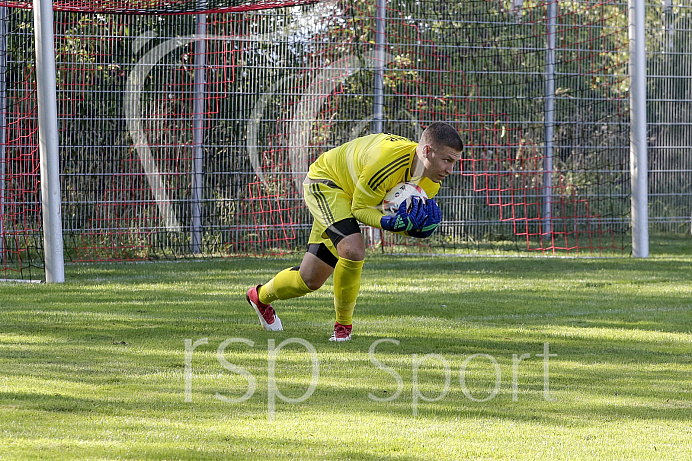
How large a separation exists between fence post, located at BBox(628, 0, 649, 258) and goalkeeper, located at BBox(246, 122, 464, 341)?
22.2ft

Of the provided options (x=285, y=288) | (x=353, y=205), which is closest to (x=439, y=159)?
(x=353, y=205)

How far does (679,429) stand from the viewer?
13.4 feet

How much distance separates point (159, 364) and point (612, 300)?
4781 mm

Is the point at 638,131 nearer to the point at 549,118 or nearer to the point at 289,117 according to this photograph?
the point at 549,118

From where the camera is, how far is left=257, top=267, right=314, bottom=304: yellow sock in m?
6.45

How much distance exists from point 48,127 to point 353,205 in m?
4.61

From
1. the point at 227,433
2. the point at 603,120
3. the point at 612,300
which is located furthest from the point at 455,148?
the point at 603,120

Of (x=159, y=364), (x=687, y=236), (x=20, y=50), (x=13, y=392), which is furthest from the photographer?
(x=687, y=236)

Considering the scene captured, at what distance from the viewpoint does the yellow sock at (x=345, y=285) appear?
611cm

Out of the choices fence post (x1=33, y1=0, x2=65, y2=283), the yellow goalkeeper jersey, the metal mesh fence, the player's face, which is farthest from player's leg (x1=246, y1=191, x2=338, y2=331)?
the metal mesh fence

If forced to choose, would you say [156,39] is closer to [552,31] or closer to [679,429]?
[552,31]

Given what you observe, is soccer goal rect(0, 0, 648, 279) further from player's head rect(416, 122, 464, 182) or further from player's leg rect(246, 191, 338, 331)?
player's head rect(416, 122, 464, 182)

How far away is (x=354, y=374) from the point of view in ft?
16.9

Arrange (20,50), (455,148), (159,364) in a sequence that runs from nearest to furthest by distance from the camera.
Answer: (159,364) < (455,148) < (20,50)
